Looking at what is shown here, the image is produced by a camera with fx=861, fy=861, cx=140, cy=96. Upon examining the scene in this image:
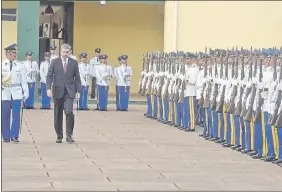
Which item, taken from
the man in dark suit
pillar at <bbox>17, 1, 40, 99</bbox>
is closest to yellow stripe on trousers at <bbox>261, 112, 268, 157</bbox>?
the man in dark suit

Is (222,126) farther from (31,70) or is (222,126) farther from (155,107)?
(31,70)

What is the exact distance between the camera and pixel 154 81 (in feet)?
75.0

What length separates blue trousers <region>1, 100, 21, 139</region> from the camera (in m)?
15.8

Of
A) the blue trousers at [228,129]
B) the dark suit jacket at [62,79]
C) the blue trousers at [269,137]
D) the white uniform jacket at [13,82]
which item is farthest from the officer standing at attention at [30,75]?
the blue trousers at [269,137]

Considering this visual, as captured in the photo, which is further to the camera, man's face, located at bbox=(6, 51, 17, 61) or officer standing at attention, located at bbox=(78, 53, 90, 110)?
officer standing at attention, located at bbox=(78, 53, 90, 110)

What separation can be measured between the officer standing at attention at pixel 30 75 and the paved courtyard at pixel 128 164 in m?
7.08

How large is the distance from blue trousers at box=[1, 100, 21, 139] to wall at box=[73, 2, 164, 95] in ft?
52.7

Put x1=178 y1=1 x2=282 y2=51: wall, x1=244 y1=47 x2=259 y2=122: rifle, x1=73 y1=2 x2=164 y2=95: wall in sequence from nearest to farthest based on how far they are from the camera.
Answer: x1=244 y1=47 x2=259 y2=122: rifle → x1=178 y1=1 x2=282 y2=51: wall → x1=73 y1=2 x2=164 y2=95: wall

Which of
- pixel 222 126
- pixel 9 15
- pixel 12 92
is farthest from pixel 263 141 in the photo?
pixel 9 15

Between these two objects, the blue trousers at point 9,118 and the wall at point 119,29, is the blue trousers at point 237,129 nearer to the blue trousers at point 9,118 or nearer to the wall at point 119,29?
the blue trousers at point 9,118

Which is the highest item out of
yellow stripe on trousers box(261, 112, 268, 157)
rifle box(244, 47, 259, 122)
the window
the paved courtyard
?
the window

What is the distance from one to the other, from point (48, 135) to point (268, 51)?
536 centimetres

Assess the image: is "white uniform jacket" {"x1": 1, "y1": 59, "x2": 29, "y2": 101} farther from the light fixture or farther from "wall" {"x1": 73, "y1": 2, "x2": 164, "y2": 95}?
"wall" {"x1": 73, "y1": 2, "x2": 164, "y2": 95}

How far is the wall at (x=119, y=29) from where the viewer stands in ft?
105
